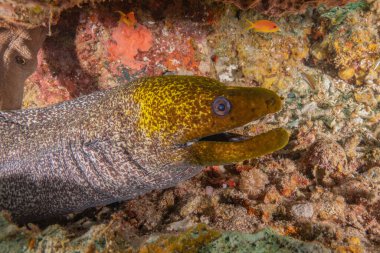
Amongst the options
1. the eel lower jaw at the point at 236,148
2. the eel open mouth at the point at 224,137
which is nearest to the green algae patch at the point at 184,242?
the eel lower jaw at the point at 236,148

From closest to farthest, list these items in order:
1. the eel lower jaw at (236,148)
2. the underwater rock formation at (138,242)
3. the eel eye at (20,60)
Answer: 1. the underwater rock formation at (138,242)
2. the eel lower jaw at (236,148)
3. the eel eye at (20,60)

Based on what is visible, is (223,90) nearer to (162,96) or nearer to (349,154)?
(162,96)

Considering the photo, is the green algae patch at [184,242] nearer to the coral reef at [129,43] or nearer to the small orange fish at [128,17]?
the coral reef at [129,43]

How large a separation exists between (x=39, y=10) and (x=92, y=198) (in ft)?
6.59

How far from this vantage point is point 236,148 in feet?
8.31

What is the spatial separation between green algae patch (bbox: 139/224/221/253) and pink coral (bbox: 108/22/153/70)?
296 centimetres

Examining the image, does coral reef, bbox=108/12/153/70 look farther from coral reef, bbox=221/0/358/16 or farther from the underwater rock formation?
the underwater rock formation

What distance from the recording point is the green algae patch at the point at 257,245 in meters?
1.93

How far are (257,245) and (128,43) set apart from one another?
3339 millimetres

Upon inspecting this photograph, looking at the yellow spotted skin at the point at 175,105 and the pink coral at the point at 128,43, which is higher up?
the pink coral at the point at 128,43

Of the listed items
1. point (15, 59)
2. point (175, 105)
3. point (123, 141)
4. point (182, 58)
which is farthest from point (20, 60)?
point (175, 105)

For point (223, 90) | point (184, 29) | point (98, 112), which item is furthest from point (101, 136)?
point (184, 29)

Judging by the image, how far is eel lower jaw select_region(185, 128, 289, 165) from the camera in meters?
2.49

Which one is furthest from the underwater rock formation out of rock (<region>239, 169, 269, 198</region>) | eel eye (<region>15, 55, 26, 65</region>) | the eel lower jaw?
eel eye (<region>15, 55, 26, 65</region>)
